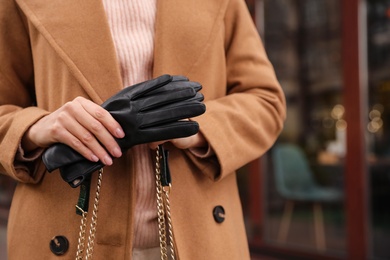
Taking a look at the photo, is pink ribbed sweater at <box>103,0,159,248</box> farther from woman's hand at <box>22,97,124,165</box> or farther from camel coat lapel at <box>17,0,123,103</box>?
woman's hand at <box>22,97,124,165</box>

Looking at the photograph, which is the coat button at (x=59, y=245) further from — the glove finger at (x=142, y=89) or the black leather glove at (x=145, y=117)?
the glove finger at (x=142, y=89)

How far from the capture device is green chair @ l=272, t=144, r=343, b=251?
4.26m

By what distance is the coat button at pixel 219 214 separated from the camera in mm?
1055

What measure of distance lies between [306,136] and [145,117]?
366 centimetres

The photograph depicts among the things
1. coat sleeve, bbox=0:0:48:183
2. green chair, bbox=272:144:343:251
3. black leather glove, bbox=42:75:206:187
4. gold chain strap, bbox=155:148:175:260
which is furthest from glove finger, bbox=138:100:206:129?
green chair, bbox=272:144:343:251

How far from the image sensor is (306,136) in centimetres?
435

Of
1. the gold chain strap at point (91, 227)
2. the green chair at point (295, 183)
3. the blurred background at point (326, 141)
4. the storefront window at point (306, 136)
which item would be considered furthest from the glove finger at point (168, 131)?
the green chair at point (295, 183)

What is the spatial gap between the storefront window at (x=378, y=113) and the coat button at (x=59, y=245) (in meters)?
3.03

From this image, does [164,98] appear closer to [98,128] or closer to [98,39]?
[98,128]

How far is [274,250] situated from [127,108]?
12.1ft

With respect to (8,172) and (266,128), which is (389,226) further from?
(8,172)

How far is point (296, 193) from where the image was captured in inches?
170

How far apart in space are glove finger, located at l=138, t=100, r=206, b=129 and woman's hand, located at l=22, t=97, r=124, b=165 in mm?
A: 45

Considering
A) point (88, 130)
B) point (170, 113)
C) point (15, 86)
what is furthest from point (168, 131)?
point (15, 86)
